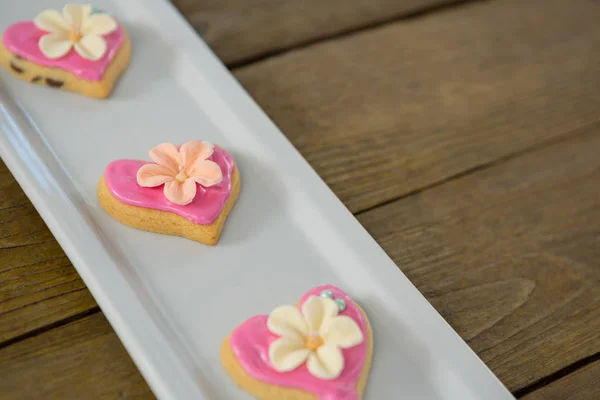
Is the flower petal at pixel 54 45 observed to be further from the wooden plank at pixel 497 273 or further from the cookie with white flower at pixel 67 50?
the wooden plank at pixel 497 273

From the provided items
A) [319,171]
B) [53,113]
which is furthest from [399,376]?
[53,113]

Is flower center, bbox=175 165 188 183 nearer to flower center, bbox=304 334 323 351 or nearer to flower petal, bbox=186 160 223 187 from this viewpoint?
flower petal, bbox=186 160 223 187

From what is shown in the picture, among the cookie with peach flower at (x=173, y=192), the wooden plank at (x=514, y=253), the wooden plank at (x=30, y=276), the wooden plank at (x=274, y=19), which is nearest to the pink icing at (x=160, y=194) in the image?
A: the cookie with peach flower at (x=173, y=192)

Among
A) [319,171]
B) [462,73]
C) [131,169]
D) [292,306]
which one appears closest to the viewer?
[292,306]

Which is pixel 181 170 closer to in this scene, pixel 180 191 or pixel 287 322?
pixel 180 191

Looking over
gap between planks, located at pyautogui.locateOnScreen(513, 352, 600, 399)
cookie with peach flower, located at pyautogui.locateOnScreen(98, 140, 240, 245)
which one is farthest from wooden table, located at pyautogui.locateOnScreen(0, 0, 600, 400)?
cookie with peach flower, located at pyautogui.locateOnScreen(98, 140, 240, 245)

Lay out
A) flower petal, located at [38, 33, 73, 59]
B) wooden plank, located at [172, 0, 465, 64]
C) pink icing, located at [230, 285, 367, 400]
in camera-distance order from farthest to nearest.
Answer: wooden plank, located at [172, 0, 465, 64] < flower petal, located at [38, 33, 73, 59] < pink icing, located at [230, 285, 367, 400]

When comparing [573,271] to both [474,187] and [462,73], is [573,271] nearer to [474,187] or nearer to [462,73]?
[474,187]
